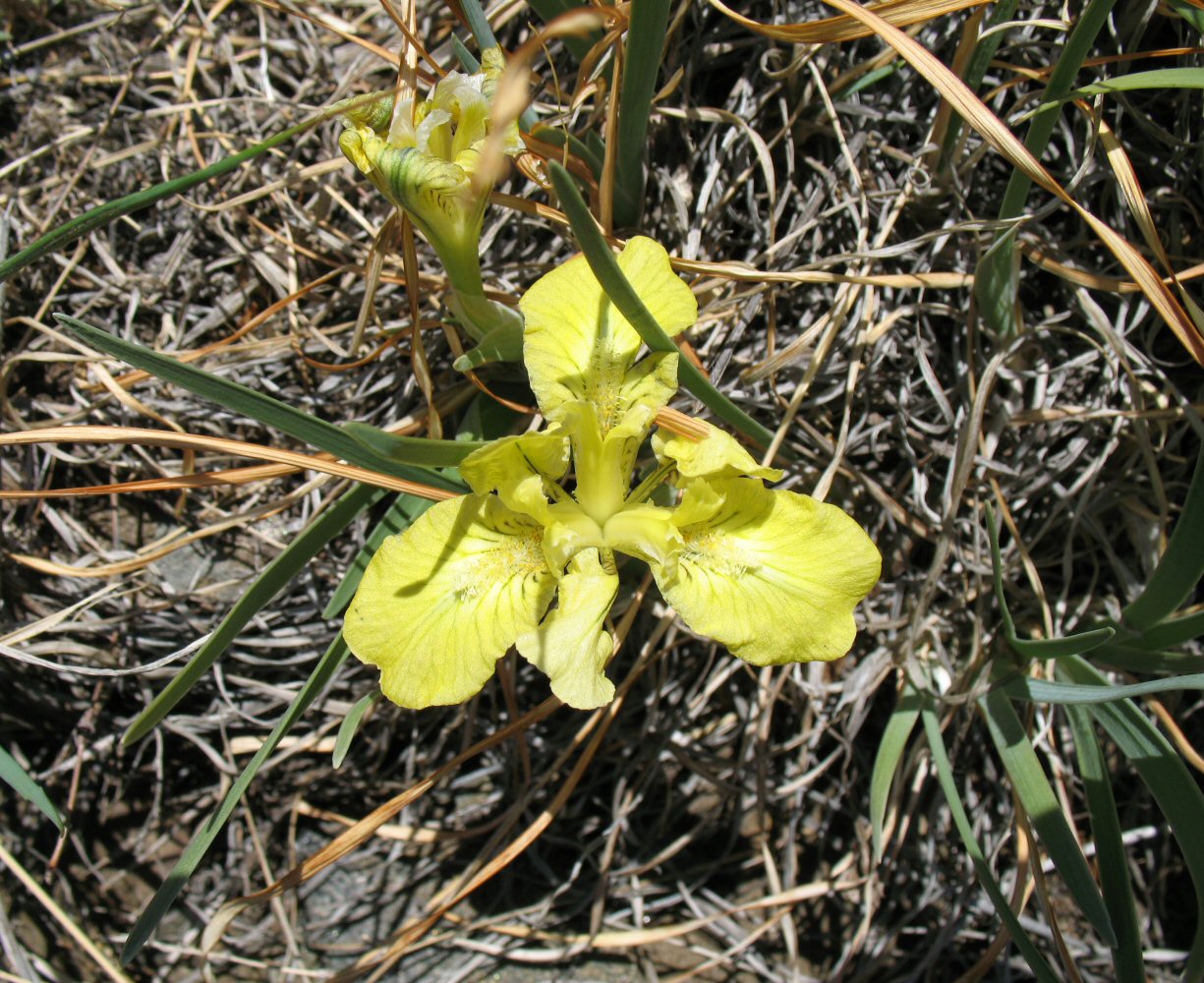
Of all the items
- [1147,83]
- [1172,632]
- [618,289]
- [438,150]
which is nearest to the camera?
[618,289]

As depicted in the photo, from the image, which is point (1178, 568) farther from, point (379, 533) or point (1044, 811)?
point (379, 533)

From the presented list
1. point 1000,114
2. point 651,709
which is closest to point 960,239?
point 1000,114

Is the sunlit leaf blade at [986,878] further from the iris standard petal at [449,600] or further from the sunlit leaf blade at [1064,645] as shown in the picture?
the iris standard petal at [449,600]

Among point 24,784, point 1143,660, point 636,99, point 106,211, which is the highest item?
point 106,211

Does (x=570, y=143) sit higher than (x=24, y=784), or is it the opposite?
(x=570, y=143)

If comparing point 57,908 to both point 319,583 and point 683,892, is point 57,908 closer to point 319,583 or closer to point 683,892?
point 319,583

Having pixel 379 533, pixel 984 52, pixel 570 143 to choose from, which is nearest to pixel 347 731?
pixel 379 533

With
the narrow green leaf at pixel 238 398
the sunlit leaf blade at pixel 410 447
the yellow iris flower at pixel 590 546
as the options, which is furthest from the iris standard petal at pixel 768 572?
the narrow green leaf at pixel 238 398
